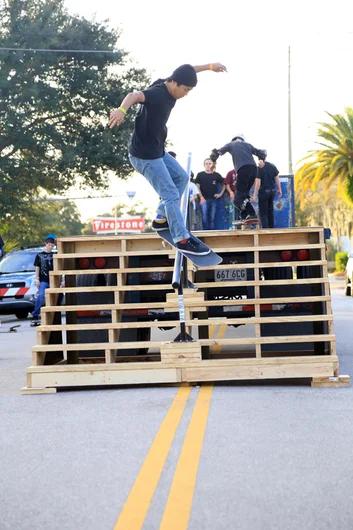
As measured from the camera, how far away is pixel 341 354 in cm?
1338

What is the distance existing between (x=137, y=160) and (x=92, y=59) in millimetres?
27258

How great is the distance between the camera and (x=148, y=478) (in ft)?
19.6

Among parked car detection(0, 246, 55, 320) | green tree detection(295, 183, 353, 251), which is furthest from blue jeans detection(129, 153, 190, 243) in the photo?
green tree detection(295, 183, 353, 251)

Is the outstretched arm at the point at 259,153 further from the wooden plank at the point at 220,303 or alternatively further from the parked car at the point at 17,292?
the parked car at the point at 17,292

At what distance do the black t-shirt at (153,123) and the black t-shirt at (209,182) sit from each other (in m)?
5.81

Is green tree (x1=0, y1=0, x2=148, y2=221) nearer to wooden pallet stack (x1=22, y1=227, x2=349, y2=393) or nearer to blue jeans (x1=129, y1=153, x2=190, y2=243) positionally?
wooden pallet stack (x1=22, y1=227, x2=349, y2=393)

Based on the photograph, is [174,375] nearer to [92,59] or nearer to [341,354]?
[341,354]

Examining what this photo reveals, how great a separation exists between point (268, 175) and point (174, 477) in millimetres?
9228

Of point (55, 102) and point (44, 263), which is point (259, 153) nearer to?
point (44, 263)

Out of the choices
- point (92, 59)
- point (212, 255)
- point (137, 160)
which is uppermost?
point (92, 59)

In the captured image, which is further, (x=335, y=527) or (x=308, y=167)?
(x=308, y=167)

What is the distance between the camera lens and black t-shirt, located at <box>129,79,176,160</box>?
9.04 meters

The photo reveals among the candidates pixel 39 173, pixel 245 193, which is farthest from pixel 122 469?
pixel 39 173

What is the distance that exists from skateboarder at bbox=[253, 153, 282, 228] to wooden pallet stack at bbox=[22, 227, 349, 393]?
10.2ft
